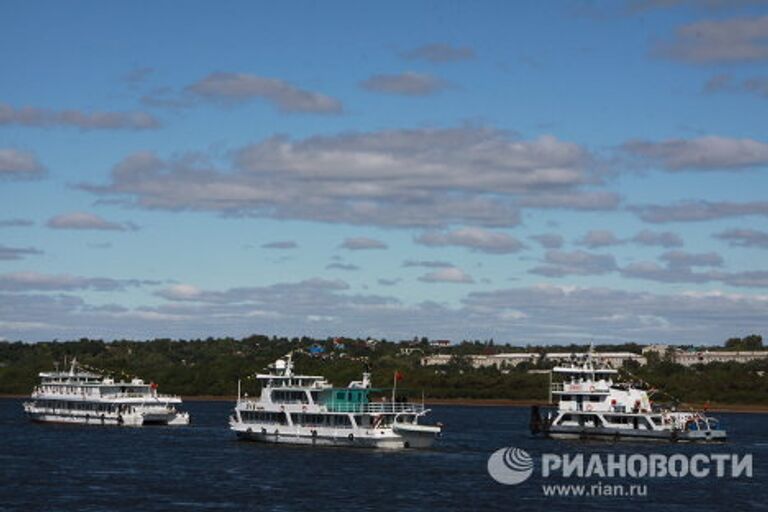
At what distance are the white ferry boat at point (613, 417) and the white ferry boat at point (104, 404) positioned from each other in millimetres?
52276

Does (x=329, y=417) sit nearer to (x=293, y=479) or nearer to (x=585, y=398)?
(x=293, y=479)

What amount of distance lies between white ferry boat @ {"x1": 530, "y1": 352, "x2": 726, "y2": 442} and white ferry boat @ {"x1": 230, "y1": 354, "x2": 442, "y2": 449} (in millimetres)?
23893

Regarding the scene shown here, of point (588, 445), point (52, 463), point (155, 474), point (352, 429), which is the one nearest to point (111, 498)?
point (155, 474)

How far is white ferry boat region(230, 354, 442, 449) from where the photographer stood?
409 ft

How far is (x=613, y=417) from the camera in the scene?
14538 cm

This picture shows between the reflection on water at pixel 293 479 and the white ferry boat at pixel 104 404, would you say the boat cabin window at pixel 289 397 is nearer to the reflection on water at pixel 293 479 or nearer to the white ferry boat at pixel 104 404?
the reflection on water at pixel 293 479

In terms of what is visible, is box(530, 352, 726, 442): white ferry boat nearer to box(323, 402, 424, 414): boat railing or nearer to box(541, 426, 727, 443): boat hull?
box(541, 426, 727, 443): boat hull

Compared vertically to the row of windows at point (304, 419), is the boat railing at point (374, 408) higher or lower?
higher

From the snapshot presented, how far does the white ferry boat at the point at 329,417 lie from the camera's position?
409 ft

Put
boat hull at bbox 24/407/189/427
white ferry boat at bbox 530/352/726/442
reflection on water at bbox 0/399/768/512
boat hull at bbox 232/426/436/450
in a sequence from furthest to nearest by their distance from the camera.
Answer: boat hull at bbox 24/407/189/427 < white ferry boat at bbox 530/352/726/442 < boat hull at bbox 232/426/436/450 < reflection on water at bbox 0/399/768/512

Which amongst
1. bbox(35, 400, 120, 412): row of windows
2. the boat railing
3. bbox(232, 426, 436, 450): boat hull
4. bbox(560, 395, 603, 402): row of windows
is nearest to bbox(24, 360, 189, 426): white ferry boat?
bbox(35, 400, 120, 412): row of windows

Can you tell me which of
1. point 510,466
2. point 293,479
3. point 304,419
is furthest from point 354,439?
point 293,479

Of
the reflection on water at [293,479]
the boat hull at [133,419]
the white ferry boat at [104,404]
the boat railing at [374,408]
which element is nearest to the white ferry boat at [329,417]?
the boat railing at [374,408]

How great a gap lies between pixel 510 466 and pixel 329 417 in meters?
19.6
